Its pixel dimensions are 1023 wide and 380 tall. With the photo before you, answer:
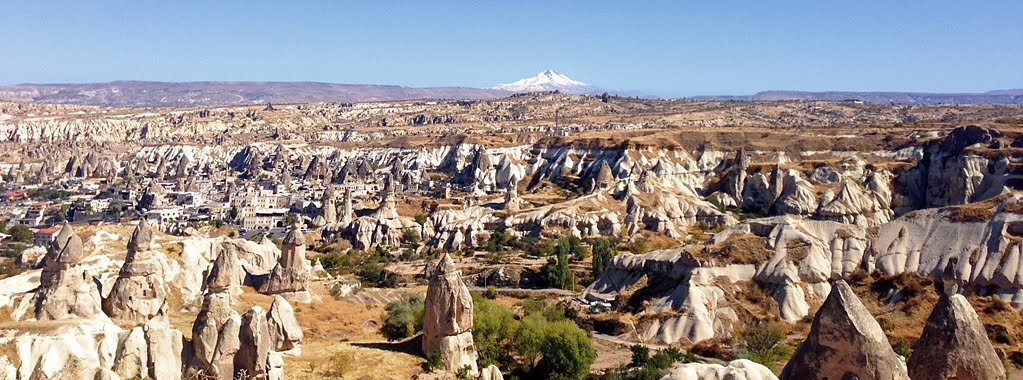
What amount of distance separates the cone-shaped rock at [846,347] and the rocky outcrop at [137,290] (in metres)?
17.4

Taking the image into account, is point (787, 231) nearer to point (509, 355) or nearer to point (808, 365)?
point (509, 355)

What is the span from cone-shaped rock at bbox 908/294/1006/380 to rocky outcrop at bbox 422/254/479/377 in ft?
35.0

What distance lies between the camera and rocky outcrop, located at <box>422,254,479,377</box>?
19.1 m

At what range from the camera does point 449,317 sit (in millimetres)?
19156

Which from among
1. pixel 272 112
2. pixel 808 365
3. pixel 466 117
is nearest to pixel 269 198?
pixel 808 365

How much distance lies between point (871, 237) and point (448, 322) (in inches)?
868

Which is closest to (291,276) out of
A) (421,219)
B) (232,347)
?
(232,347)

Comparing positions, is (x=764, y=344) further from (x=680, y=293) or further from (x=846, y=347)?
(x=846, y=347)

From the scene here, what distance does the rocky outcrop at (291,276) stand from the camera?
28203 millimetres

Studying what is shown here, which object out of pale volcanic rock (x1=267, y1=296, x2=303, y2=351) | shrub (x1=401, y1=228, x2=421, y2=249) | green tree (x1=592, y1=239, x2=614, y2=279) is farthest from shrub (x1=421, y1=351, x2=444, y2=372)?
shrub (x1=401, y1=228, x2=421, y2=249)

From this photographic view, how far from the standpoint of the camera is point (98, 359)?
45.8ft

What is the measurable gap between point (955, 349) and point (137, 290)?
68.4ft

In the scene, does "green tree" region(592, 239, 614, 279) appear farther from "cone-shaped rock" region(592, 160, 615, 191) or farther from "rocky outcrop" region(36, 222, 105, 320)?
"rocky outcrop" region(36, 222, 105, 320)

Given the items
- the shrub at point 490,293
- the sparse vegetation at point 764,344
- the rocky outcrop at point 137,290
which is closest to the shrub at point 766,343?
the sparse vegetation at point 764,344
